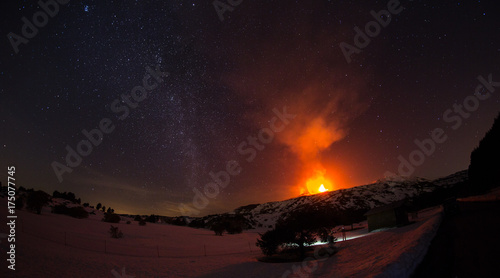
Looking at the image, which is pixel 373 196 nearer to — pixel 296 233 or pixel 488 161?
pixel 488 161

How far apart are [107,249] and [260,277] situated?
50.8 feet

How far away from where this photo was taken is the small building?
31.6 metres

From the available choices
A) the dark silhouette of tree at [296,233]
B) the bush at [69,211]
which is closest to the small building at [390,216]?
the dark silhouette of tree at [296,233]

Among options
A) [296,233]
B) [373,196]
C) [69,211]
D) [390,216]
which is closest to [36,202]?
[69,211]

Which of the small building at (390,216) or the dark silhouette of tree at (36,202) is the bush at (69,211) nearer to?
the dark silhouette of tree at (36,202)

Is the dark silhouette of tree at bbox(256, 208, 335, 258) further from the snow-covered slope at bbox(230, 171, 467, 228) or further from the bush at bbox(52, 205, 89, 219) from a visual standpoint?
the snow-covered slope at bbox(230, 171, 467, 228)

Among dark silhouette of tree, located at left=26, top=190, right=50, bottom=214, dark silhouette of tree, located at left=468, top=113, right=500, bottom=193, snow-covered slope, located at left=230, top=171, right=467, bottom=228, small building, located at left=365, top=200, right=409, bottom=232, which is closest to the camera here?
dark silhouette of tree, located at left=26, top=190, right=50, bottom=214

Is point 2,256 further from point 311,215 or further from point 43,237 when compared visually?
point 311,215

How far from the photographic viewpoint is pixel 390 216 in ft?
107

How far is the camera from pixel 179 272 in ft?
53.7

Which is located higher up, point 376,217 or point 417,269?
point 417,269

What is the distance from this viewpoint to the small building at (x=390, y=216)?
31578mm

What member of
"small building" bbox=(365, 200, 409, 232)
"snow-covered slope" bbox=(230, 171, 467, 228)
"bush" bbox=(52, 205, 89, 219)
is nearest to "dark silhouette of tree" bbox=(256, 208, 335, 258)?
"small building" bbox=(365, 200, 409, 232)

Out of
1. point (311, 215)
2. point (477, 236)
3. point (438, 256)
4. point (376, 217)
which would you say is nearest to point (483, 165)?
point (376, 217)
